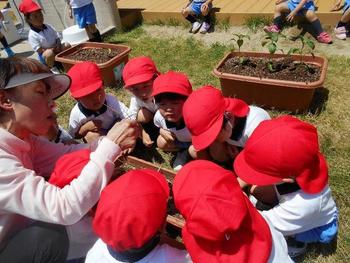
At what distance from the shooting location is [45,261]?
171 centimetres

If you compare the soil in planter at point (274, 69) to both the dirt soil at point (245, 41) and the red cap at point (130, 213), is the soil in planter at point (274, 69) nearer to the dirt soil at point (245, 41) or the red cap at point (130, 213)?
the dirt soil at point (245, 41)

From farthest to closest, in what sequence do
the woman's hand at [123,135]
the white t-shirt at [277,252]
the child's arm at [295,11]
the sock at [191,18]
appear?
the sock at [191,18] < the child's arm at [295,11] < the woman's hand at [123,135] < the white t-shirt at [277,252]

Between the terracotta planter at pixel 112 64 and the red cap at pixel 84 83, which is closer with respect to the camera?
the red cap at pixel 84 83

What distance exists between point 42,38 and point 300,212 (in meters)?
4.44

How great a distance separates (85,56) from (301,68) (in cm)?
256

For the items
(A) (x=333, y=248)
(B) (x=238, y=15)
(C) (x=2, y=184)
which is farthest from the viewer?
(B) (x=238, y=15)

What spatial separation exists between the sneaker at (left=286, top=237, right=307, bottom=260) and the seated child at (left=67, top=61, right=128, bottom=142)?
1656 millimetres

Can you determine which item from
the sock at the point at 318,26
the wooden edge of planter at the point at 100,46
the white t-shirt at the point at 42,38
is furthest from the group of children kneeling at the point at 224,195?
the white t-shirt at the point at 42,38

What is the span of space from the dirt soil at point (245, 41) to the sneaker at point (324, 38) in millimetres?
45

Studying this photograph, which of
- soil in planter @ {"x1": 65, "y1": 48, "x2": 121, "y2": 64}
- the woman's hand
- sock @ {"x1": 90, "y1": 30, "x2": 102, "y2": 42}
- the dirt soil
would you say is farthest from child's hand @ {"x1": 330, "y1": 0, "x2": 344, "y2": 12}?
A: the woman's hand

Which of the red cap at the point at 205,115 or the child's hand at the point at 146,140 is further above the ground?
the red cap at the point at 205,115

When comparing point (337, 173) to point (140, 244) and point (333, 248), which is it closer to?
point (333, 248)

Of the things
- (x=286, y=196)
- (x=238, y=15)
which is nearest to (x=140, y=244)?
(x=286, y=196)

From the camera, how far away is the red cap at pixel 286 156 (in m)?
1.53
